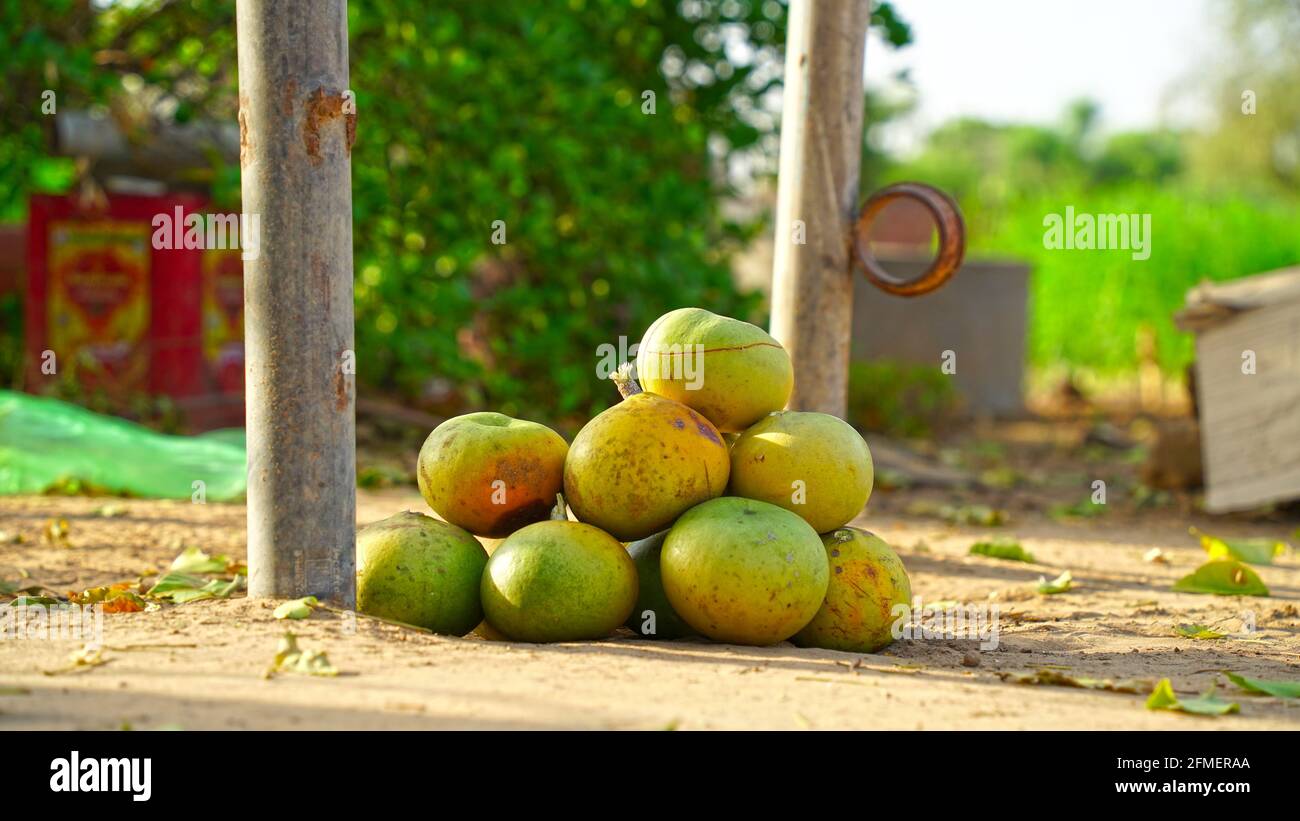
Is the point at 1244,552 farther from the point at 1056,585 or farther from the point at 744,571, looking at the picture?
the point at 744,571

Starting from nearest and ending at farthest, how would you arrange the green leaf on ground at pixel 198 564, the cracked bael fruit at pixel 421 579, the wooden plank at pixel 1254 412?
the cracked bael fruit at pixel 421 579
the green leaf on ground at pixel 198 564
the wooden plank at pixel 1254 412

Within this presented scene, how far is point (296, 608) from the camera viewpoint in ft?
11.0

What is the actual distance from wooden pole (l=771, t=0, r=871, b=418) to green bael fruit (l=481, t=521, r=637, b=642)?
5.88ft

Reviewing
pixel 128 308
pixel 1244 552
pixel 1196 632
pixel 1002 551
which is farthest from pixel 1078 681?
pixel 128 308

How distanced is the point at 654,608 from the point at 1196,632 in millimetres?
1691

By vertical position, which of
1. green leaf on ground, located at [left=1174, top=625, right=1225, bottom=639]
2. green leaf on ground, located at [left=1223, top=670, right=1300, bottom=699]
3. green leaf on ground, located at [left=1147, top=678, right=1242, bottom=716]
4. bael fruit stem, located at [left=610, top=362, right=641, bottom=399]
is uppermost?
bael fruit stem, located at [left=610, top=362, right=641, bottom=399]

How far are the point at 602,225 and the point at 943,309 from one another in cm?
477

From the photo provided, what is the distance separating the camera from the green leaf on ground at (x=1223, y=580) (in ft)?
15.7

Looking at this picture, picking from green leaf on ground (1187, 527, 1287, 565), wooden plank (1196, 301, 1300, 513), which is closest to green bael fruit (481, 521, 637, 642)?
green leaf on ground (1187, 527, 1287, 565)

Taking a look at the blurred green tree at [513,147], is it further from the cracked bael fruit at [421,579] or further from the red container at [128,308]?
the cracked bael fruit at [421,579]

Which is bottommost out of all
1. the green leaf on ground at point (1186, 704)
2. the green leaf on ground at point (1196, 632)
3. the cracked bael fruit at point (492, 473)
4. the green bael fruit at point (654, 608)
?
the green leaf on ground at point (1196, 632)

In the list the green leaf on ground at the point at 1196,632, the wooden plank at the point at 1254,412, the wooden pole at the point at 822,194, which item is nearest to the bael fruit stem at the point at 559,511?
the wooden pole at the point at 822,194

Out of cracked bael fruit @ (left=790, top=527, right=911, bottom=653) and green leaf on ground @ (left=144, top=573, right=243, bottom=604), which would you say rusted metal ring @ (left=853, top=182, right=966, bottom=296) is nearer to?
cracked bael fruit @ (left=790, top=527, right=911, bottom=653)

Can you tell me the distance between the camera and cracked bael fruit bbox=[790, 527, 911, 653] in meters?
3.61
